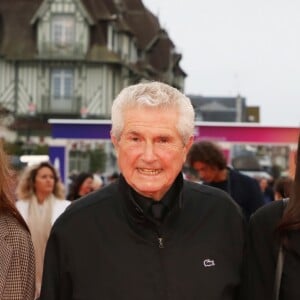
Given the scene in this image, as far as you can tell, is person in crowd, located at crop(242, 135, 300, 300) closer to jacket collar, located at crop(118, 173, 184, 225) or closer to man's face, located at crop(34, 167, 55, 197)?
jacket collar, located at crop(118, 173, 184, 225)

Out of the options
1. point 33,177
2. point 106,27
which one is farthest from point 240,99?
point 33,177

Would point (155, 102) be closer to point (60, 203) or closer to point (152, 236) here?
point (152, 236)

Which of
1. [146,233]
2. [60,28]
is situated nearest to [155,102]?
[146,233]

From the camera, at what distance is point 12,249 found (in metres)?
3.66

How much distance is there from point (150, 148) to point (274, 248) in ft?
2.34

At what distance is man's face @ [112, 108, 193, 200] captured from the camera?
358 cm

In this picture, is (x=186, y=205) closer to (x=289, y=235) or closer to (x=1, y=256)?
(x=289, y=235)

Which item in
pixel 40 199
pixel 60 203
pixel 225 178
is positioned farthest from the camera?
pixel 40 199

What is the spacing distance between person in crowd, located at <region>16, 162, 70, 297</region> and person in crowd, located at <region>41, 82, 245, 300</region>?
3483 mm

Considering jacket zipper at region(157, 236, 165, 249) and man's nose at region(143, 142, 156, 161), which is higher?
man's nose at region(143, 142, 156, 161)

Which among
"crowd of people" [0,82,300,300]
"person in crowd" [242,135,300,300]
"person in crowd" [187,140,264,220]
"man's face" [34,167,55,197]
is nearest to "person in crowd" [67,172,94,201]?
"man's face" [34,167,55,197]

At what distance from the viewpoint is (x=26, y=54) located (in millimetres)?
46938

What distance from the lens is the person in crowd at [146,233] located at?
3.60 metres

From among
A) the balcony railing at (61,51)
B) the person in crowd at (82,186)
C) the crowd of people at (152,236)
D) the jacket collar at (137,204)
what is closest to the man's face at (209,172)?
the person in crowd at (82,186)
